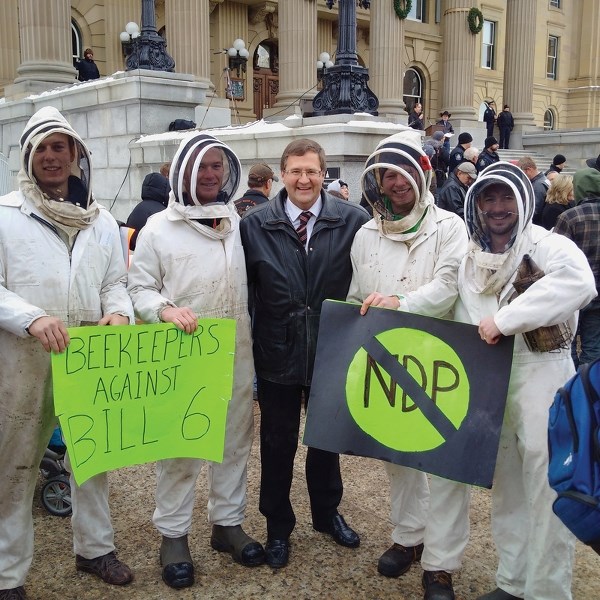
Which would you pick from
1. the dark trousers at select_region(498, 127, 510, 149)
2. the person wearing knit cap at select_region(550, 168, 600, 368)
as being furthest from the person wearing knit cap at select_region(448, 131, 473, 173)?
the dark trousers at select_region(498, 127, 510, 149)

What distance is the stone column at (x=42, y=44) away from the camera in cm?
1560

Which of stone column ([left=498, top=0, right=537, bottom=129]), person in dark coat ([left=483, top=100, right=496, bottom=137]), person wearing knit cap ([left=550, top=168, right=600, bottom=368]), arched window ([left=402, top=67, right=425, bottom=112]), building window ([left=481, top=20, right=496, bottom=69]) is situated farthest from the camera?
building window ([left=481, top=20, right=496, bottom=69])

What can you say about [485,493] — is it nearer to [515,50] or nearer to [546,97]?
[515,50]

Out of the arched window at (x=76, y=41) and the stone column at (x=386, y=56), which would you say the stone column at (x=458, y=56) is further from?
the arched window at (x=76, y=41)

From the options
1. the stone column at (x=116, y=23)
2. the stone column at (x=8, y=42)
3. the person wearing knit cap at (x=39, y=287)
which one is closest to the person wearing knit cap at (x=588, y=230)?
the person wearing knit cap at (x=39, y=287)

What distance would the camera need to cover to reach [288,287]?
3.63 metres

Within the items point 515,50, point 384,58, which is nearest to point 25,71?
point 384,58

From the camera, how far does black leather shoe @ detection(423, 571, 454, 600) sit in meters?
3.30

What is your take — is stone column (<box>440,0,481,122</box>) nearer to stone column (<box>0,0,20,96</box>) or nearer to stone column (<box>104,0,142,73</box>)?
stone column (<box>104,0,142,73</box>)

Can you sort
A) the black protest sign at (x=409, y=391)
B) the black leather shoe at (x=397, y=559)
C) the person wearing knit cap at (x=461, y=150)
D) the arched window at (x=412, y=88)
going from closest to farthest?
the black protest sign at (x=409, y=391)
the black leather shoe at (x=397, y=559)
the person wearing knit cap at (x=461, y=150)
the arched window at (x=412, y=88)

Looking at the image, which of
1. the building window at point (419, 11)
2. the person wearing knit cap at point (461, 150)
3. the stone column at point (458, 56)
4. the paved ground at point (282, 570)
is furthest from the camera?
the building window at point (419, 11)

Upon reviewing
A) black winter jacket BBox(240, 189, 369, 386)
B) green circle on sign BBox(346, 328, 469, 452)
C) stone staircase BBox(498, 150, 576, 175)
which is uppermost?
stone staircase BBox(498, 150, 576, 175)

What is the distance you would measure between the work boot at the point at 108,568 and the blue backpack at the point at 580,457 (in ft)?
7.76

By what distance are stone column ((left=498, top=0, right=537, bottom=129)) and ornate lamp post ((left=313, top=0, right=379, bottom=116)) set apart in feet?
66.8
